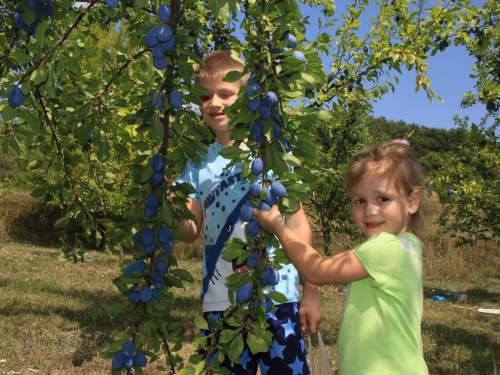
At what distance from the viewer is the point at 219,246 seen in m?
1.97

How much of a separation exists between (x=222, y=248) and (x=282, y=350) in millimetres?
467

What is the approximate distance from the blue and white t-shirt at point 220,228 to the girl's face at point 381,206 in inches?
15.9

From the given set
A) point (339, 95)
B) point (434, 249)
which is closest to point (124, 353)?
point (339, 95)

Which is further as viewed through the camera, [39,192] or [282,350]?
[39,192]

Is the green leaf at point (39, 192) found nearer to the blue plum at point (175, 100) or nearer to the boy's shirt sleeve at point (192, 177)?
the boy's shirt sleeve at point (192, 177)

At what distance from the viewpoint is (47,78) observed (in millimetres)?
1568

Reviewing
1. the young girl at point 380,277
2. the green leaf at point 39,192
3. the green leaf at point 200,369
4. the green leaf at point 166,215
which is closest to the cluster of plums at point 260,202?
the young girl at point 380,277

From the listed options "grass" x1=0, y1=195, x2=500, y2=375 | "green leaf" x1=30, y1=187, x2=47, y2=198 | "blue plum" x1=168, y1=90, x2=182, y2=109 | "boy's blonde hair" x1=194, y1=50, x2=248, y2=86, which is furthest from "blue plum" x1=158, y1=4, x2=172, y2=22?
"grass" x1=0, y1=195, x2=500, y2=375

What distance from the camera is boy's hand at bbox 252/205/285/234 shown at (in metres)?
1.30

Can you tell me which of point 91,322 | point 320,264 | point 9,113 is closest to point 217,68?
point 9,113

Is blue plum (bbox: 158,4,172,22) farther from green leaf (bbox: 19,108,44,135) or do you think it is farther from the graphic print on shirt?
the graphic print on shirt

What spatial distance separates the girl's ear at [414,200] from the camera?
5.67 ft

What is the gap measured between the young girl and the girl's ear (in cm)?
1

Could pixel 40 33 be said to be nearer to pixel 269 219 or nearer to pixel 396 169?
pixel 269 219
